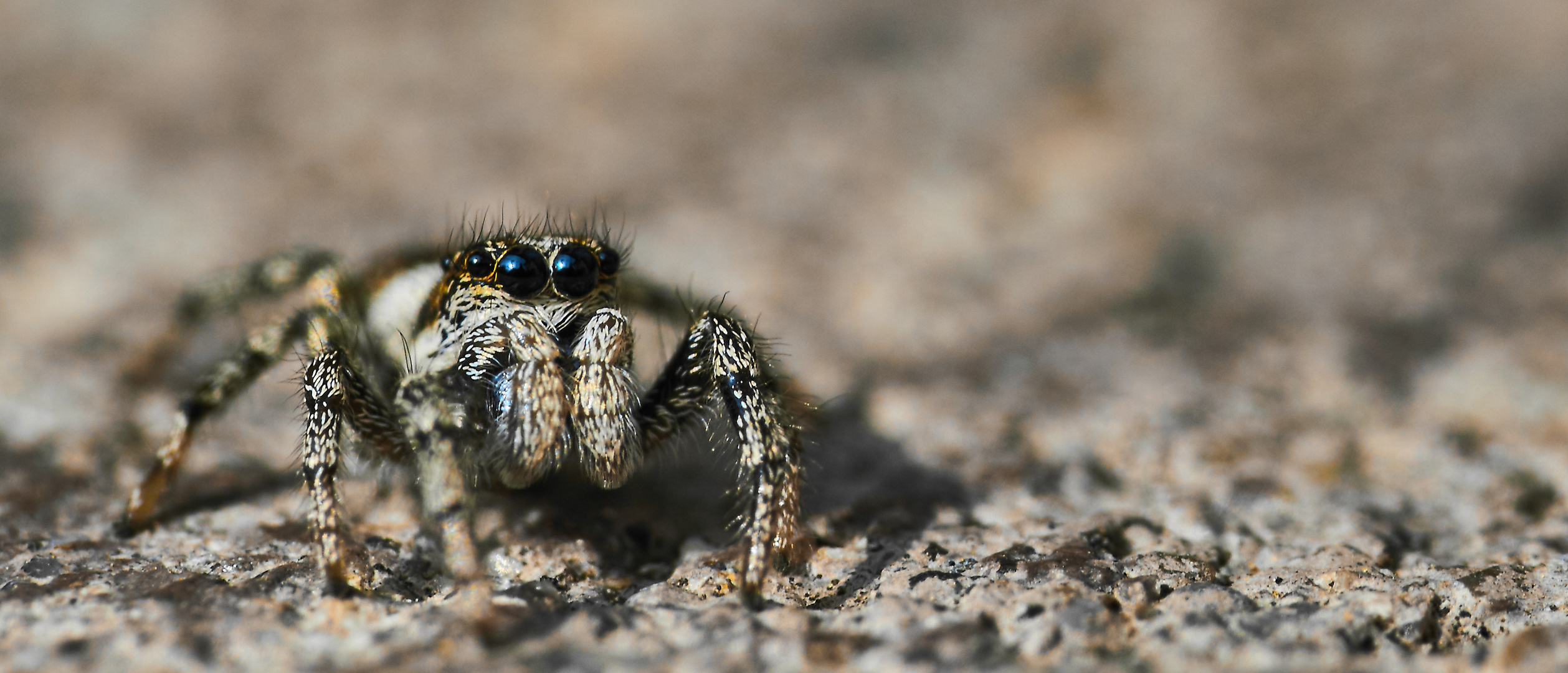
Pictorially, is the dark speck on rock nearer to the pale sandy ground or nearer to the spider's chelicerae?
the pale sandy ground

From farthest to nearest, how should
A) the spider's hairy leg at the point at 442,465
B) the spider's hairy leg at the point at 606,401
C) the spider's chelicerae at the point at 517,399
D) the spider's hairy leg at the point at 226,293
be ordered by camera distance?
the spider's hairy leg at the point at 226,293
the spider's hairy leg at the point at 606,401
the spider's chelicerae at the point at 517,399
the spider's hairy leg at the point at 442,465

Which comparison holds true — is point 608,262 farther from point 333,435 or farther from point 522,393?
point 333,435

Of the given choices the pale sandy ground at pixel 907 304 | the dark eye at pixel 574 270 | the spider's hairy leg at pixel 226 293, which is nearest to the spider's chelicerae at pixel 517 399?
the dark eye at pixel 574 270

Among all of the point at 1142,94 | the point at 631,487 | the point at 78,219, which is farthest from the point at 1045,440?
the point at 78,219

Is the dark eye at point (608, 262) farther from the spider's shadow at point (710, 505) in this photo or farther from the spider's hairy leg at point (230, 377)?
the spider's hairy leg at point (230, 377)

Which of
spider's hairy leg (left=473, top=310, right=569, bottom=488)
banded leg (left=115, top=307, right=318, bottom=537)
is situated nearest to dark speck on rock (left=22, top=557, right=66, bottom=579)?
banded leg (left=115, top=307, right=318, bottom=537)

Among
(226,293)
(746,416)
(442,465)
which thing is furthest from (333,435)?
(226,293)

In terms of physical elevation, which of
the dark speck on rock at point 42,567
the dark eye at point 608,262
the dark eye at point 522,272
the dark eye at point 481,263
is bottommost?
the dark speck on rock at point 42,567
